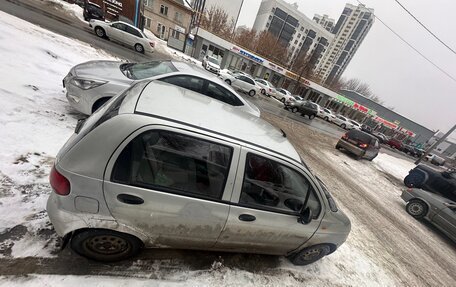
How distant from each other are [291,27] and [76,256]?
102098 mm

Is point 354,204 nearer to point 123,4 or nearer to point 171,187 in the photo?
point 171,187

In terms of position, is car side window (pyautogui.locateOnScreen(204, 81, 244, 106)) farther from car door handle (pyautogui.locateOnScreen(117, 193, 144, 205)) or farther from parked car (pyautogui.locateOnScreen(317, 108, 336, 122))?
parked car (pyautogui.locateOnScreen(317, 108, 336, 122))

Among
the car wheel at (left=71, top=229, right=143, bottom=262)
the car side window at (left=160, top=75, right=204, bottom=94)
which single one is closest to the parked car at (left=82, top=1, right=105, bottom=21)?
the car side window at (left=160, top=75, right=204, bottom=94)

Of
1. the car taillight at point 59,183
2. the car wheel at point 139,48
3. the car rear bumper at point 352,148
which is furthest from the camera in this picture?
the car wheel at point 139,48

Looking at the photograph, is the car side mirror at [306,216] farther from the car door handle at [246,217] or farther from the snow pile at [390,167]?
the snow pile at [390,167]

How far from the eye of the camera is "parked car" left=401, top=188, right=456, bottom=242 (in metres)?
6.21

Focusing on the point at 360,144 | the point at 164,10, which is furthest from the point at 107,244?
the point at 164,10

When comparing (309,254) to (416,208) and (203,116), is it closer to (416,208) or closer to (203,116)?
(203,116)

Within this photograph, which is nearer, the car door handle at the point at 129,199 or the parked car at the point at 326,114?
the car door handle at the point at 129,199

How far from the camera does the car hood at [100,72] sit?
4.04 meters

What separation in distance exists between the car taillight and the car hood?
2859 mm

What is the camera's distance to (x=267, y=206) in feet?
7.72

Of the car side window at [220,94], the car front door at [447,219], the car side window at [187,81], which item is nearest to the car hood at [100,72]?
the car side window at [187,81]

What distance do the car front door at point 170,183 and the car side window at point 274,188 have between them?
236mm
